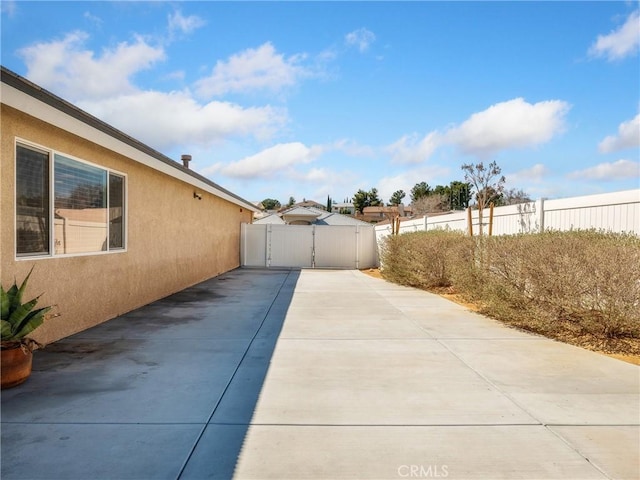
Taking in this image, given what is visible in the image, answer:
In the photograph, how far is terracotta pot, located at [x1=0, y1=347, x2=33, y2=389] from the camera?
13.6ft

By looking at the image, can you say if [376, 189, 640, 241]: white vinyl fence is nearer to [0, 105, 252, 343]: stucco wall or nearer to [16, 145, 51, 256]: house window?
[0, 105, 252, 343]: stucco wall

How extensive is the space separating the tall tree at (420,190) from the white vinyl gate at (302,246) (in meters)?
57.4

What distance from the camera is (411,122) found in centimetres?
1647

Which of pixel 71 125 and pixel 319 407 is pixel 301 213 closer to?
pixel 71 125

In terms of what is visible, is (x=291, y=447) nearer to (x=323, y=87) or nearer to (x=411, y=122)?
(x=323, y=87)

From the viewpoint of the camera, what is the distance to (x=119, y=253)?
8008 mm

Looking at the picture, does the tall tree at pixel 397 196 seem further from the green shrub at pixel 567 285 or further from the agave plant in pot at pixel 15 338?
the agave plant in pot at pixel 15 338

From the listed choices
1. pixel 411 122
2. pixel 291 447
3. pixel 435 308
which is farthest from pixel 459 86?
pixel 291 447

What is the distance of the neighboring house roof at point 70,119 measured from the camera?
4.56 metres

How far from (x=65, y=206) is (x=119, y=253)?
1.92m

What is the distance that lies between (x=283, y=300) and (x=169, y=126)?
11682 mm

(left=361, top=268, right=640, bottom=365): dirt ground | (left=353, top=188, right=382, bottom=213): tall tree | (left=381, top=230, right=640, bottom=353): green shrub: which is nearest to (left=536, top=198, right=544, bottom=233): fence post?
(left=381, top=230, right=640, bottom=353): green shrub

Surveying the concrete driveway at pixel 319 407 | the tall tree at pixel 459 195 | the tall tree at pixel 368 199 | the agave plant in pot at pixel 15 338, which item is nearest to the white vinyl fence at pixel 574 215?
the concrete driveway at pixel 319 407

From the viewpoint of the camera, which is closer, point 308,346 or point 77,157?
point 308,346
